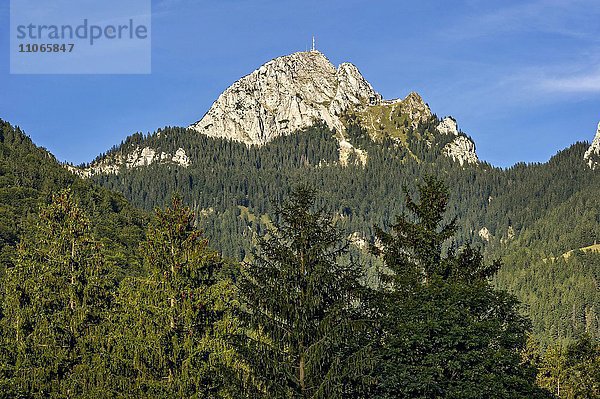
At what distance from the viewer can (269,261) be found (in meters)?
37.5

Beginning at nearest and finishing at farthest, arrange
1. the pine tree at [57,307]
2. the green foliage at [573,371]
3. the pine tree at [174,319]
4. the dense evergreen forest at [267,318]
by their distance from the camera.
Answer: the dense evergreen forest at [267,318] → the pine tree at [174,319] → the pine tree at [57,307] → the green foliage at [573,371]

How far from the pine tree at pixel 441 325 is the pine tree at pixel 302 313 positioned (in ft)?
15.0

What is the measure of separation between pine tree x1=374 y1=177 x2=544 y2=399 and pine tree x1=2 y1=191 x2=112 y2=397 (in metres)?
15.5

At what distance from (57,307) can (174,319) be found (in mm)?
7633

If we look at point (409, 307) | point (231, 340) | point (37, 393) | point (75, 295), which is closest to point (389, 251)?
point (409, 307)

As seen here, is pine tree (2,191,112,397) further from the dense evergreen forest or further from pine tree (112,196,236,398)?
pine tree (112,196,236,398)

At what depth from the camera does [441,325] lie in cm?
4269

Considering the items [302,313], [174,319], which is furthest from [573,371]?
[302,313]

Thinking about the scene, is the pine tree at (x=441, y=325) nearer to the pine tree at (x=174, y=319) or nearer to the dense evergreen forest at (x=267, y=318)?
the dense evergreen forest at (x=267, y=318)

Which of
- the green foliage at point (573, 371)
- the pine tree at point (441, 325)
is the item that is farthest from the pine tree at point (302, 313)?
the green foliage at point (573, 371)

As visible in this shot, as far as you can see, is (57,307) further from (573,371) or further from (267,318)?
(573,371)

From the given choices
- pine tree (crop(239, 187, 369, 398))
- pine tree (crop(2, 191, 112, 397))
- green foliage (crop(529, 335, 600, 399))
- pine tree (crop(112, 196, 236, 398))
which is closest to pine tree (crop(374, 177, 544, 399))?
pine tree (crop(239, 187, 369, 398))

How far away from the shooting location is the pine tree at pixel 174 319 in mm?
39656

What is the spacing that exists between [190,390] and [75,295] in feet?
31.4
